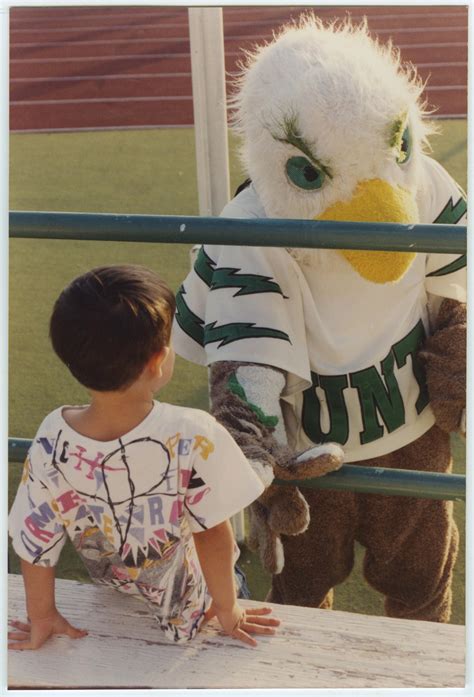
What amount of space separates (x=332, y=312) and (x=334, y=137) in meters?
0.28

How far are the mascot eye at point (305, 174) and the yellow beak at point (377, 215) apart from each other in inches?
1.8

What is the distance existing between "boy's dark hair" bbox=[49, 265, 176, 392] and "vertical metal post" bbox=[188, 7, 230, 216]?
856 mm

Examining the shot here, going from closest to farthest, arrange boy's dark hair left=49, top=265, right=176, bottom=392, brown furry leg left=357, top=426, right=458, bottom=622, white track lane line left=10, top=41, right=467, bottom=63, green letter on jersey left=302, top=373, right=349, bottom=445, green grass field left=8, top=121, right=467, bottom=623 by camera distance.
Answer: boy's dark hair left=49, top=265, right=176, bottom=392, green letter on jersey left=302, top=373, right=349, bottom=445, brown furry leg left=357, top=426, right=458, bottom=622, green grass field left=8, top=121, right=467, bottom=623, white track lane line left=10, top=41, right=467, bottom=63

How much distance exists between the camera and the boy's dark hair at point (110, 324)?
117 cm

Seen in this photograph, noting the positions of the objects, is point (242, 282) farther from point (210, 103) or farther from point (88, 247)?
point (88, 247)

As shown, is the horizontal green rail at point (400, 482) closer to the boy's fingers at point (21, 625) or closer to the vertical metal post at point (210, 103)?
the boy's fingers at point (21, 625)

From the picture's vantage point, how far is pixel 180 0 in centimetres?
135

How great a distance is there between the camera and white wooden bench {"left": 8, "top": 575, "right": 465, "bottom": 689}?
4.11 ft

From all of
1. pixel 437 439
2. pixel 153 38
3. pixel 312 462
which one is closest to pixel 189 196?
pixel 437 439

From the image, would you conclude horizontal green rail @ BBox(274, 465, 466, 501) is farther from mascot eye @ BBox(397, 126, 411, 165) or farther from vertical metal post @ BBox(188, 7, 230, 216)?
vertical metal post @ BBox(188, 7, 230, 216)

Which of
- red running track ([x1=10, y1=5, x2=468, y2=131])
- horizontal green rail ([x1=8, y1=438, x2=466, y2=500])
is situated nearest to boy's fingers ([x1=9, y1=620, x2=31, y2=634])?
horizontal green rail ([x1=8, y1=438, x2=466, y2=500])

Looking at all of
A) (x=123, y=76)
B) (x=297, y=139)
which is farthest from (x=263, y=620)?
(x=123, y=76)

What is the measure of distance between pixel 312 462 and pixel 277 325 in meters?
0.24

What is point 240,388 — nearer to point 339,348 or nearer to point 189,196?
point 339,348
